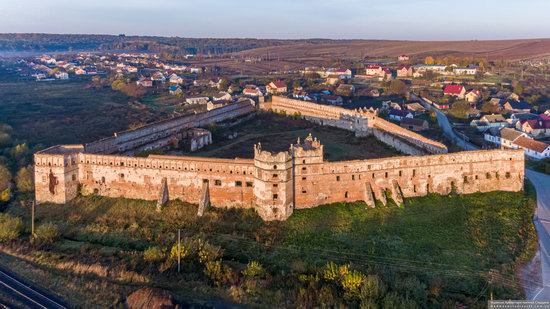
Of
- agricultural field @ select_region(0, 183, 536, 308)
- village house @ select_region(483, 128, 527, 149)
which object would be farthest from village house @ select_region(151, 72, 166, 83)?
agricultural field @ select_region(0, 183, 536, 308)

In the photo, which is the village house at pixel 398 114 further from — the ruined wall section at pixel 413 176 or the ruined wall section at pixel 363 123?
the ruined wall section at pixel 413 176

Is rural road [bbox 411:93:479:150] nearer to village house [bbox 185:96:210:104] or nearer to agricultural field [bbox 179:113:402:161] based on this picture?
agricultural field [bbox 179:113:402:161]

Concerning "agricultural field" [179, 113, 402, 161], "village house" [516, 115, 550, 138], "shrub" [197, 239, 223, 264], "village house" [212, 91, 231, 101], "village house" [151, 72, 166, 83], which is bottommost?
"shrub" [197, 239, 223, 264]

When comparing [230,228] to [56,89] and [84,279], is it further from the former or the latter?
[56,89]

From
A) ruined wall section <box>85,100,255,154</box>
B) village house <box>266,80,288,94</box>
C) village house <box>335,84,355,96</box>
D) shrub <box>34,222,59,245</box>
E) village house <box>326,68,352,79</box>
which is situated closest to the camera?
shrub <box>34,222,59,245</box>

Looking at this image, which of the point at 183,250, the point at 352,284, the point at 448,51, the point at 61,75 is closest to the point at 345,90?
the point at 183,250

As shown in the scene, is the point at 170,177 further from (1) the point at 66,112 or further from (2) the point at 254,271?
(1) the point at 66,112
